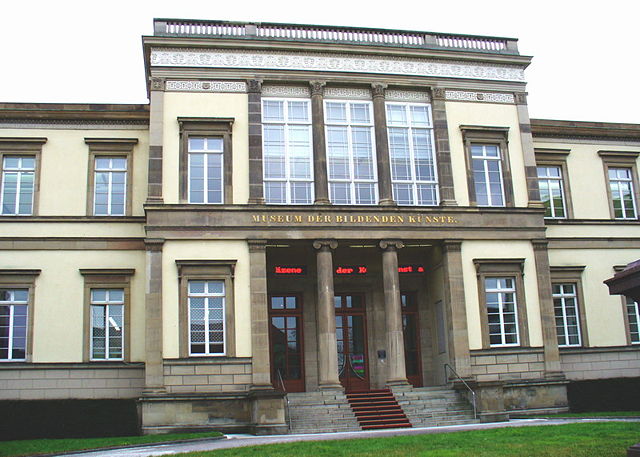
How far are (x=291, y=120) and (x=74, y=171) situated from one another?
8.15m

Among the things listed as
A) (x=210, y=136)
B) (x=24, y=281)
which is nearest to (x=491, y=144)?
(x=210, y=136)

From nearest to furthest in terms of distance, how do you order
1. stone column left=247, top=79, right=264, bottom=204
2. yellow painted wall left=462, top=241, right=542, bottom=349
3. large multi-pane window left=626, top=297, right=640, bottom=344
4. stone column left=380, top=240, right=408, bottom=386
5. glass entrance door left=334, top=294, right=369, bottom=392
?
stone column left=380, top=240, right=408, bottom=386
stone column left=247, top=79, right=264, bottom=204
yellow painted wall left=462, top=241, right=542, bottom=349
glass entrance door left=334, top=294, right=369, bottom=392
large multi-pane window left=626, top=297, right=640, bottom=344

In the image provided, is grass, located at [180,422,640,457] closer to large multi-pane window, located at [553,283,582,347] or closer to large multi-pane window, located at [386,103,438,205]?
large multi-pane window, located at [553,283,582,347]

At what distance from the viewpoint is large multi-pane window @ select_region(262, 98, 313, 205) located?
27188 mm

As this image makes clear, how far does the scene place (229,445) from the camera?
19000mm

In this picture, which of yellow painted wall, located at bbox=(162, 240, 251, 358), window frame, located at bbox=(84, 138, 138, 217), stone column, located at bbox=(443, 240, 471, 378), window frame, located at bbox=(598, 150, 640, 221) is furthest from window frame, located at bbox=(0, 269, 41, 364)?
window frame, located at bbox=(598, 150, 640, 221)

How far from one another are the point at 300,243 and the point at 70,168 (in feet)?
29.5

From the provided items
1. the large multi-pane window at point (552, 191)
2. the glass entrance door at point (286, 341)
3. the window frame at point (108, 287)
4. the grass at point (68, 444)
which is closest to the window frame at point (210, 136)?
the window frame at point (108, 287)

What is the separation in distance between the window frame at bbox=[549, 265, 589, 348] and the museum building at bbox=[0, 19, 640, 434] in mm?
80

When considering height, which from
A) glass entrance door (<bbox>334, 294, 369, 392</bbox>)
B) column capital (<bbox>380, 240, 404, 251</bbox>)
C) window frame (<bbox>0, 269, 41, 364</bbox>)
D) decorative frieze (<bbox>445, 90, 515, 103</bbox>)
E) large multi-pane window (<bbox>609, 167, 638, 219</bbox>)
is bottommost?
glass entrance door (<bbox>334, 294, 369, 392</bbox>)

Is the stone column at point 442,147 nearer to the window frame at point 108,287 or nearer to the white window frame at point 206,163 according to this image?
the white window frame at point 206,163

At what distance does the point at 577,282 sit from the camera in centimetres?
3009

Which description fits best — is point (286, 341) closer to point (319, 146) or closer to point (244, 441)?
point (319, 146)

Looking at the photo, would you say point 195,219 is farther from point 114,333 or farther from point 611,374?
point 611,374
